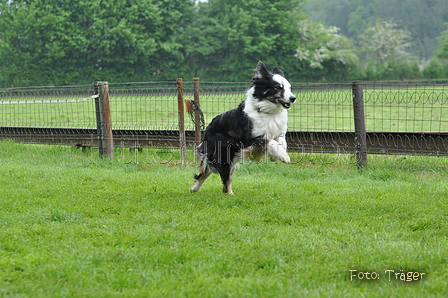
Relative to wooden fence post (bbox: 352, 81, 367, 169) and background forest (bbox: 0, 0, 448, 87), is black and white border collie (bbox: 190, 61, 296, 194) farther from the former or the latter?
background forest (bbox: 0, 0, 448, 87)

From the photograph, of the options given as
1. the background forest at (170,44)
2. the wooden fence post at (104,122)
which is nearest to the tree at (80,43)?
the background forest at (170,44)

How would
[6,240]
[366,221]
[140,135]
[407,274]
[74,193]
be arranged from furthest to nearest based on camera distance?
[140,135] → [74,193] → [366,221] → [6,240] → [407,274]

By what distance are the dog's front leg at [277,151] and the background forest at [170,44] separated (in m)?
35.9

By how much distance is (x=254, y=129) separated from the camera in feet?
20.0

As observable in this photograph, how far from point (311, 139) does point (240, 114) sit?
2.81 metres

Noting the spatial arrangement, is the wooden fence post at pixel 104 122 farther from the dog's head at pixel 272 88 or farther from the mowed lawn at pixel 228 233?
the dog's head at pixel 272 88

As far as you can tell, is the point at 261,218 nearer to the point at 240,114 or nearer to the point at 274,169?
the point at 240,114

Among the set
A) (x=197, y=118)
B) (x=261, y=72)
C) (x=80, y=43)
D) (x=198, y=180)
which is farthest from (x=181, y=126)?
(x=80, y=43)

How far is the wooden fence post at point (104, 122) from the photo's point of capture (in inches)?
377

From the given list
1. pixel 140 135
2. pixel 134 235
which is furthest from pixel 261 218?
pixel 140 135

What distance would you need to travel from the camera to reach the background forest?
40156mm

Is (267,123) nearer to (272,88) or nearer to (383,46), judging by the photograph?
(272,88)

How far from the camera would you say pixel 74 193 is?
659cm

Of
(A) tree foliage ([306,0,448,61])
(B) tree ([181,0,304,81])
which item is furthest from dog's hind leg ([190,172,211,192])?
(A) tree foliage ([306,0,448,61])
